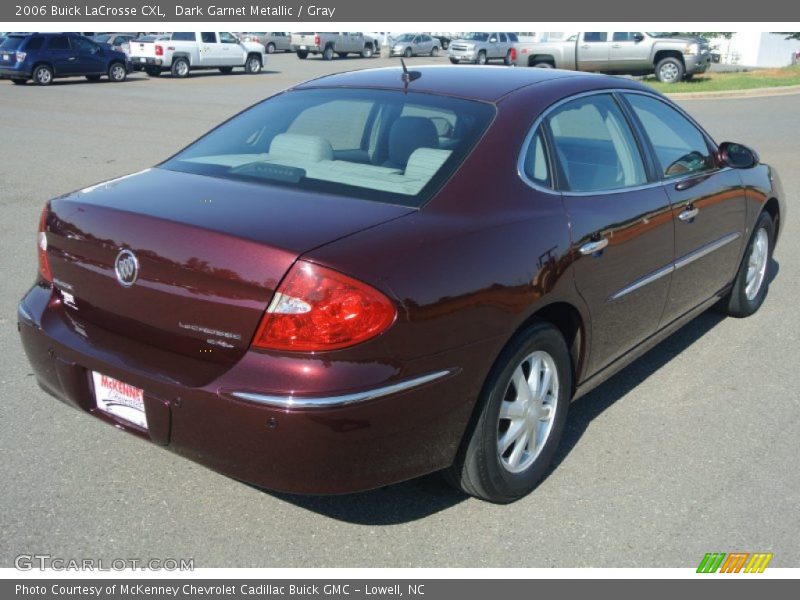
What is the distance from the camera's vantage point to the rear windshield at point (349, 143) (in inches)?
140

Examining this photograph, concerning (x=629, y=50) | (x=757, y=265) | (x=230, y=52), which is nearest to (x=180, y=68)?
(x=230, y=52)

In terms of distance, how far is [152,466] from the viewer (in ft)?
12.6

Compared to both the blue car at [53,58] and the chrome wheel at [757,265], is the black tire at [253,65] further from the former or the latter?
the chrome wheel at [757,265]

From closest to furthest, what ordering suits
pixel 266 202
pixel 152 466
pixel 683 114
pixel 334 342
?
pixel 334 342
pixel 266 202
pixel 152 466
pixel 683 114

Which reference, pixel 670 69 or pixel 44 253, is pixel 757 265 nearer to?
pixel 44 253

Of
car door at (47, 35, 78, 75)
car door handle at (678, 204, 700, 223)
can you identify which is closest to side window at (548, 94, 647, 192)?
car door handle at (678, 204, 700, 223)

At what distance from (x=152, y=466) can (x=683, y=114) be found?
3504 millimetres

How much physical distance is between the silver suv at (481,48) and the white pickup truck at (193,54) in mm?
9999

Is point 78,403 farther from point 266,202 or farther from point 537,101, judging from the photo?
point 537,101

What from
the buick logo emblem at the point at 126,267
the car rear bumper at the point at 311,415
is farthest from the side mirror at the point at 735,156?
the buick logo emblem at the point at 126,267

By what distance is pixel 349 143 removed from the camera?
13.5 ft

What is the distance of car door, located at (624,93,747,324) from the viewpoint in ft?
15.2

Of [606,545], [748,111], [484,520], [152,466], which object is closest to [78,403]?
[152,466]

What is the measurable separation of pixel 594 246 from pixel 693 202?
1197 mm
